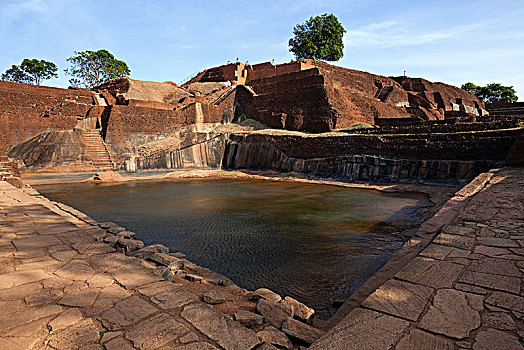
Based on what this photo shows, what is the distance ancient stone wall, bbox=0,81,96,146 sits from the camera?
17.4 metres

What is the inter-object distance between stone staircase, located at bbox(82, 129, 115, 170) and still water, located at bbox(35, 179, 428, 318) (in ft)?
24.0

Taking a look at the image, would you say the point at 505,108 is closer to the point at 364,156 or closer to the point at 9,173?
the point at 364,156

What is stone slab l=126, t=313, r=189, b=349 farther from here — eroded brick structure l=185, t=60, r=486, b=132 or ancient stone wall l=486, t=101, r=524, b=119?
ancient stone wall l=486, t=101, r=524, b=119

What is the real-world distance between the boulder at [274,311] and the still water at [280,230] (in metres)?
0.74

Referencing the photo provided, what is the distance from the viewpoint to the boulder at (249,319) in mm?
2064

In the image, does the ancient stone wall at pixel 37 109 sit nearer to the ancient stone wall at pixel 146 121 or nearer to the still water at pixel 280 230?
the ancient stone wall at pixel 146 121

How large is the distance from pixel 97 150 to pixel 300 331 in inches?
782

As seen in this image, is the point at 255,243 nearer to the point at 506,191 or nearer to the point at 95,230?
the point at 95,230

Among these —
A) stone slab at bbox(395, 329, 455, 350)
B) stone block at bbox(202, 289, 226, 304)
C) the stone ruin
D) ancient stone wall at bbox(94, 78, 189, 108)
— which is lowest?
stone block at bbox(202, 289, 226, 304)

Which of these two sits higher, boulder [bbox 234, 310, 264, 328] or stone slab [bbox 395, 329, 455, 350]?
stone slab [bbox 395, 329, 455, 350]

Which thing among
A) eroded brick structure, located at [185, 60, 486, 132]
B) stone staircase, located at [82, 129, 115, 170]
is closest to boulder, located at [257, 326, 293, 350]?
eroded brick structure, located at [185, 60, 486, 132]

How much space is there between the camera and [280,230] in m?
5.94

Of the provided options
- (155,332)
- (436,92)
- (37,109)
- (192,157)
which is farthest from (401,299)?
(436,92)

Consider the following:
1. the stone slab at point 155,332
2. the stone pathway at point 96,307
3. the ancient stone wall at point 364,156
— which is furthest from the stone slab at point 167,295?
the ancient stone wall at point 364,156
